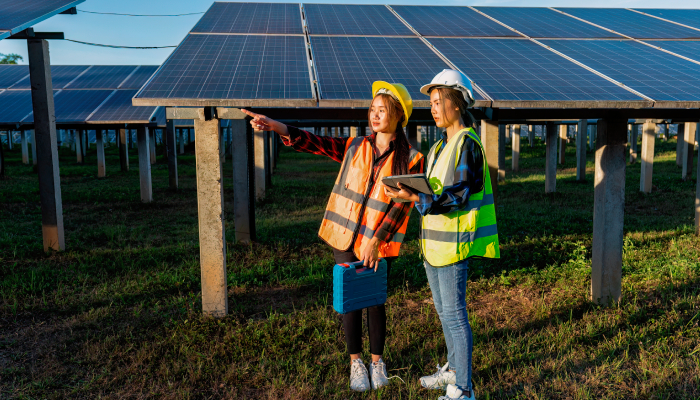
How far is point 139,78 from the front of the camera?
15.8m

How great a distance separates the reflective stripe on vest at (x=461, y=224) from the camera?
113 inches

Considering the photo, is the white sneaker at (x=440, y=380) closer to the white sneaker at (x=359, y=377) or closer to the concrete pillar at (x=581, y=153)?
the white sneaker at (x=359, y=377)

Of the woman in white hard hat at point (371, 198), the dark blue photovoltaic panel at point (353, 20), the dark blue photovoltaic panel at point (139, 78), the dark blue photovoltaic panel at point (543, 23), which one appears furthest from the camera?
the dark blue photovoltaic panel at point (139, 78)

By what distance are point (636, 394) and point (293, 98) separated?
3517 mm

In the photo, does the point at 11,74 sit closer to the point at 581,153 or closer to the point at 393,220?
the point at 393,220

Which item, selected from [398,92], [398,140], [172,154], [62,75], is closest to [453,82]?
[398,92]

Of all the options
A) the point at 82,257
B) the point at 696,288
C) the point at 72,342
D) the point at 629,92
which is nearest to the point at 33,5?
the point at 82,257

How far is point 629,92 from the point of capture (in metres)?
4.66

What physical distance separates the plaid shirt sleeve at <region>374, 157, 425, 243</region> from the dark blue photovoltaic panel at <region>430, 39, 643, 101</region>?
1785 millimetres

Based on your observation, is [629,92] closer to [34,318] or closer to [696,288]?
[696,288]

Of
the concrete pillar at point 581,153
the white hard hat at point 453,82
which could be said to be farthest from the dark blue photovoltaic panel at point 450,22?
the concrete pillar at point 581,153

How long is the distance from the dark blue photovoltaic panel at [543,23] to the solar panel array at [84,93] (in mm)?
8256

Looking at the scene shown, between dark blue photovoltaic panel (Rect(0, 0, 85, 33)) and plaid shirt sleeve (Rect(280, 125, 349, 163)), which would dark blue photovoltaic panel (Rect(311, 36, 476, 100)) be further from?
dark blue photovoltaic panel (Rect(0, 0, 85, 33))

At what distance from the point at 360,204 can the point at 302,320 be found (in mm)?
1881
